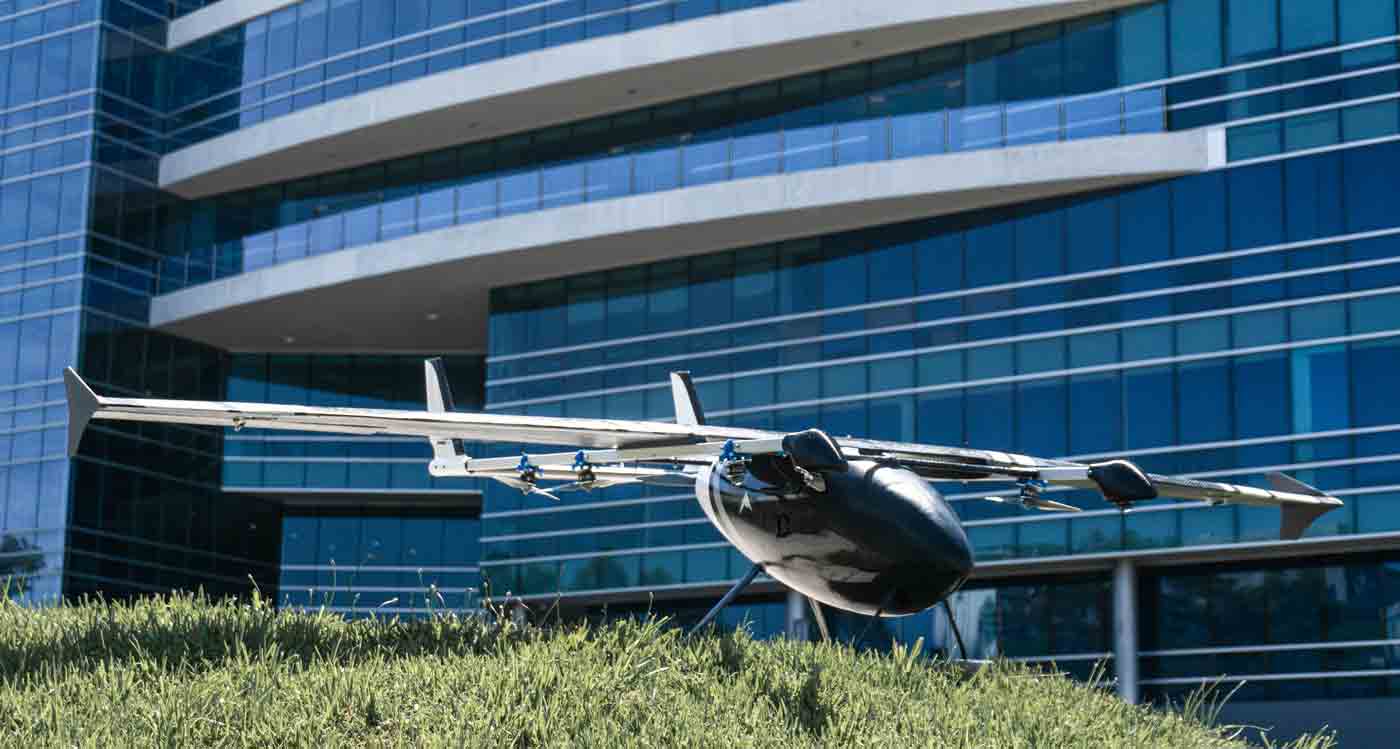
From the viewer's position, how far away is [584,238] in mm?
44719

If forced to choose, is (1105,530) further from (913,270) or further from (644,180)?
(644,180)

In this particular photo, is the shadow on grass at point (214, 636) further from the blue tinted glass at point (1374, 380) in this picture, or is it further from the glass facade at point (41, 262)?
the glass facade at point (41, 262)

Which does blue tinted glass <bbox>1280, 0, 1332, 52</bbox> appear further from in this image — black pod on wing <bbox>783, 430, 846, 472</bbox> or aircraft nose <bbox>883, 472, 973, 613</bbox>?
black pod on wing <bbox>783, 430, 846, 472</bbox>

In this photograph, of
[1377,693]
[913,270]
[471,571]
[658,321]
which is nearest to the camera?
[1377,693]

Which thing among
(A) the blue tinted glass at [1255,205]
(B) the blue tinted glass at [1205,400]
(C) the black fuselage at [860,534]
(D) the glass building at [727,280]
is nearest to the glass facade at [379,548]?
(D) the glass building at [727,280]

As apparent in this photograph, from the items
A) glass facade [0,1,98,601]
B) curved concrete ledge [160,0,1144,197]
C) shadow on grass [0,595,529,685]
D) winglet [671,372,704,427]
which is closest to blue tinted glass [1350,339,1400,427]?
curved concrete ledge [160,0,1144,197]

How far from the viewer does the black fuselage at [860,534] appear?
624 inches

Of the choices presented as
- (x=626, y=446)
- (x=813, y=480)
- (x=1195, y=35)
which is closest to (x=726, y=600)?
(x=813, y=480)

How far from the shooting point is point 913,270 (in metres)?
42.7

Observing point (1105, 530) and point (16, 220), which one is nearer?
point (1105, 530)

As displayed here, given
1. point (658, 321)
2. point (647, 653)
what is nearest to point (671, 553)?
point (658, 321)

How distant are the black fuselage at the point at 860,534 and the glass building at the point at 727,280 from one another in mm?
22693

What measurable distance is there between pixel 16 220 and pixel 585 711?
46.3 m

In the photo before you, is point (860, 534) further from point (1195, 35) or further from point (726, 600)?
point (1195, 35)
